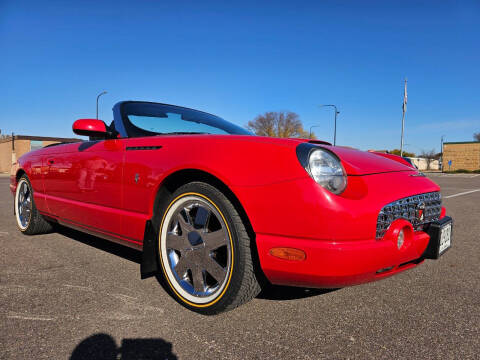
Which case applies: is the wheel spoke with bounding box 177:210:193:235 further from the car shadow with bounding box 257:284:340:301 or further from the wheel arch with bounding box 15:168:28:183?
the wheel arch with bounding box 15:168:28:183

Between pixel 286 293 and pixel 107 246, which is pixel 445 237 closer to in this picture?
pixel 286 293

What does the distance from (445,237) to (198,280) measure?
4.94 feet

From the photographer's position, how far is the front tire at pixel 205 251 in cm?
173

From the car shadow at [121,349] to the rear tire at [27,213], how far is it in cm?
258

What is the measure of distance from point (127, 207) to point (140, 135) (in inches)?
22.7

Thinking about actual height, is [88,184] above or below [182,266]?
above

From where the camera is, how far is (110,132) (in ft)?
8.64

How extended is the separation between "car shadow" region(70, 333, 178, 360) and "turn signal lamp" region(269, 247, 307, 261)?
2.11 feet

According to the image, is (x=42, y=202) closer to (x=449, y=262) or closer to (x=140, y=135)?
(x=140, y=135)

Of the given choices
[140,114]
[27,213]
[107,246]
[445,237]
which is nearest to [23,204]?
[27,213]

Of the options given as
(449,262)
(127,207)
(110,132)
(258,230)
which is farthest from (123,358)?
(449,262)

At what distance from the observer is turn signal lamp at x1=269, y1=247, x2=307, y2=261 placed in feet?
5.18

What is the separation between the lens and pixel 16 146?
34344 mm

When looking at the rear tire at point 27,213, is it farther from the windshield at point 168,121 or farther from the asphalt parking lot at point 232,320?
the windshield at point 168,121
